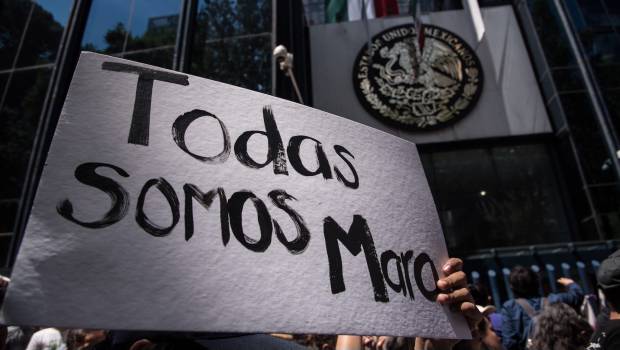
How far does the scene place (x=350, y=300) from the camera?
0.97 meters

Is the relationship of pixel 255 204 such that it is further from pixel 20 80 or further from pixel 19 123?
pixel 20 80

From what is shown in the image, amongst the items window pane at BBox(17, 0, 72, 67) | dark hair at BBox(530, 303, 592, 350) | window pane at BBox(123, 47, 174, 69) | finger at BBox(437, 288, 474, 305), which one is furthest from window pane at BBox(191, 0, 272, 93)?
finger at BBox(437, 288, 474, 305)

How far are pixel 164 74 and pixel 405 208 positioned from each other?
2.42 feet

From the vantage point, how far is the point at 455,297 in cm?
114

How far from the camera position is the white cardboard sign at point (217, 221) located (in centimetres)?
79

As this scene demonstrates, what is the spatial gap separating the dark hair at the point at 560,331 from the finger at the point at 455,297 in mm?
1870

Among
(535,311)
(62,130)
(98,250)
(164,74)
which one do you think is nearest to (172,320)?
(98,250)

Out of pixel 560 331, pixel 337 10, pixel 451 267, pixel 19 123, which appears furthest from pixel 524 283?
pixel 337 10

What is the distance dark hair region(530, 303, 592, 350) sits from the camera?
100 inches

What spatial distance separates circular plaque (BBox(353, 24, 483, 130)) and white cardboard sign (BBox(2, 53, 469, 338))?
11372 millimetres

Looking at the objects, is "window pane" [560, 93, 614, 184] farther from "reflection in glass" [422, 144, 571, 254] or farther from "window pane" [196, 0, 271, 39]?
"window pane" [196, 0, 271, 39]

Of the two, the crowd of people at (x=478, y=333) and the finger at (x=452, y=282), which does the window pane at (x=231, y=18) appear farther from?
the finger at (x=452, y=282)

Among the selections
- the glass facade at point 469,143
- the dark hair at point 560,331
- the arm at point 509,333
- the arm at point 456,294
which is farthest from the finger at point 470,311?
the glass facade at point 469,143

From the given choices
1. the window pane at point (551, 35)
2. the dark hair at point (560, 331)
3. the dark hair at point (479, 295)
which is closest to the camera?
the dark hair at point (560, 331)
